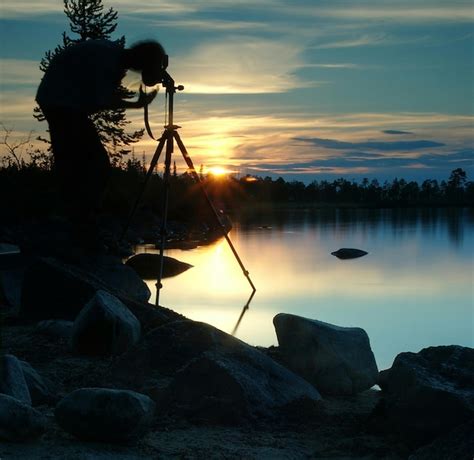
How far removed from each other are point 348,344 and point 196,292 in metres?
4.92

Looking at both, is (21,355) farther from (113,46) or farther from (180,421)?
(113,46)

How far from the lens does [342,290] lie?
1158 cm

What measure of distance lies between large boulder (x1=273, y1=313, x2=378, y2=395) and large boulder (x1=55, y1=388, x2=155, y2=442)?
6.31 feet

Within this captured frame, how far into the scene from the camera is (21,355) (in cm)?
604

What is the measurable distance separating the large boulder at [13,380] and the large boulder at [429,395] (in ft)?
6.73

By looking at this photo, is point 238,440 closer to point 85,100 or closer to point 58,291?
point 58,291

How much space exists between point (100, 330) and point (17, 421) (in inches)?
86.9

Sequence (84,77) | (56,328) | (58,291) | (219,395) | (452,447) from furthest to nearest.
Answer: (84,77)
(58,291)
(56,328)
(219,395)
(452,447)

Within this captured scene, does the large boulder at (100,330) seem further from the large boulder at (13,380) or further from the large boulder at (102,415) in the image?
the large boulder at (102,415)

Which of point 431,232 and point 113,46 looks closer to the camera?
point 113,46

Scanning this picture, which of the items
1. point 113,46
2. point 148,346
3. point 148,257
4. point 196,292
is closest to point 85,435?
point 148,346

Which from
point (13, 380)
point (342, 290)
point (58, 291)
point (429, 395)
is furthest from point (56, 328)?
point (342, 290)

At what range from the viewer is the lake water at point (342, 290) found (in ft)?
28.0

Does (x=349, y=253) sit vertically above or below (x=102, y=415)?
below
